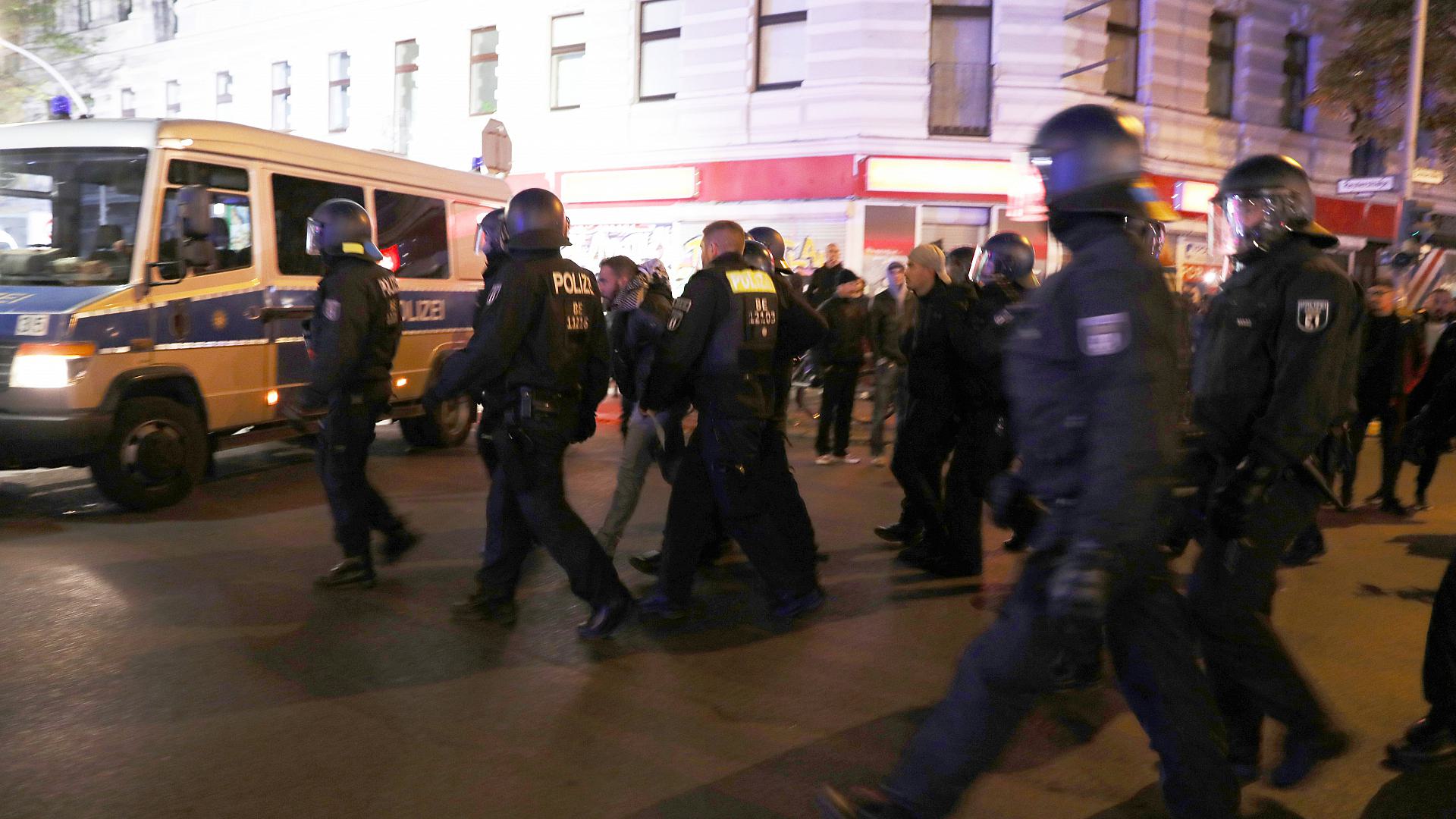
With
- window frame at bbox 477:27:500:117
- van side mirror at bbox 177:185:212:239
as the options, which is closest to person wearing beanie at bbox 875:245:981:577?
van side mirror at bbox 177:185:212:239

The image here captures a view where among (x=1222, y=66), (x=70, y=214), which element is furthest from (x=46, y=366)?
(x=1222, y=66)

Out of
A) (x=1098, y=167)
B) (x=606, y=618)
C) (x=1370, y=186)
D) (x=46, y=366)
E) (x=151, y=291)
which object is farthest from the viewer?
(x=1370, y=186)

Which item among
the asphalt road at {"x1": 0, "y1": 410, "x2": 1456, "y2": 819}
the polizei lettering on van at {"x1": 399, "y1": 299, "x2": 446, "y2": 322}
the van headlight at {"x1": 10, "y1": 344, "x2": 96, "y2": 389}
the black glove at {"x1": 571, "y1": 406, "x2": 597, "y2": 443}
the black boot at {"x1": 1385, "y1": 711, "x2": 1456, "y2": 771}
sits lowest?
the asphalt road at {"x1": 0, "y1": 410, "x2": 1456, "y2": 819}

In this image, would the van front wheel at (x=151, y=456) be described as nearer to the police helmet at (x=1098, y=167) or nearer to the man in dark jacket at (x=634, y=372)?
the man in dark jacket at (x=634, y=372)

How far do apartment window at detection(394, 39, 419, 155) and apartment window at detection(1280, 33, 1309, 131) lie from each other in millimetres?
16184

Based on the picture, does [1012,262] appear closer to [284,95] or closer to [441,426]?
[441,426]

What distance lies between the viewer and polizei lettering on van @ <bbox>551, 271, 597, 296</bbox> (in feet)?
16.5

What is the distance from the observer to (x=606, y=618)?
506 centimetres

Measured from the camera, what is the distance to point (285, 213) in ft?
27.4

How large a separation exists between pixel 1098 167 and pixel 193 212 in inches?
239

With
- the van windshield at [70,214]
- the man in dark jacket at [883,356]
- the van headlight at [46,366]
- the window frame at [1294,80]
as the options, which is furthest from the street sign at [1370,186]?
the van headlight at [46,366]

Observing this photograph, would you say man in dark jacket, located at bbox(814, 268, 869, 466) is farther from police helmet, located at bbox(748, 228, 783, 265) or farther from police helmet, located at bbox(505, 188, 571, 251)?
police helmet, located at bbox(505, 188, 571, 251)

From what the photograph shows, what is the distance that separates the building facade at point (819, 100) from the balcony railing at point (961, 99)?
0.10 feet

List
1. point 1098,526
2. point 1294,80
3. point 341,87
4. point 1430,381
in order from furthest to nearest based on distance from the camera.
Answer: point 341,87 → point 1294,80 → point 1430,381 → point 1098,526
